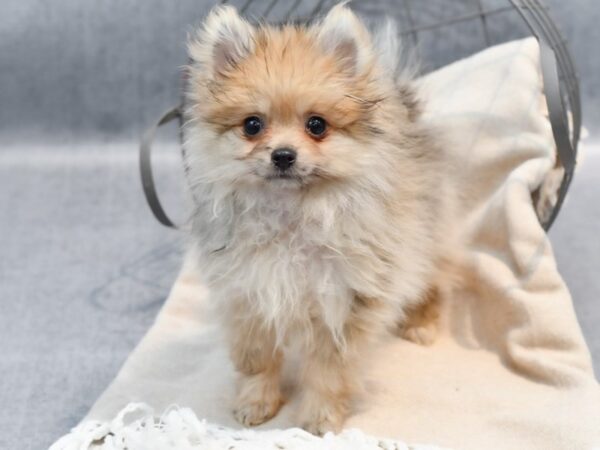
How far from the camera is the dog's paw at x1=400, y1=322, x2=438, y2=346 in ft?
6.74

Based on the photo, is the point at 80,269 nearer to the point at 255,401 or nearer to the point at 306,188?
the point at 255,401

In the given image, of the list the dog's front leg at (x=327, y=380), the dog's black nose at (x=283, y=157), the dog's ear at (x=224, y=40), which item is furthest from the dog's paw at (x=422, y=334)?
the dog's ear at (x=224, y=40)

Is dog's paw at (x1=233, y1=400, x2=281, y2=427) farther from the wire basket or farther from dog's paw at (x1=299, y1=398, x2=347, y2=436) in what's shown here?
the wire basket

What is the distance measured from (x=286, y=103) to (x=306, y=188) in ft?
0.59

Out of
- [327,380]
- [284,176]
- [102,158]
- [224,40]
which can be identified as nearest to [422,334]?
[327,380]

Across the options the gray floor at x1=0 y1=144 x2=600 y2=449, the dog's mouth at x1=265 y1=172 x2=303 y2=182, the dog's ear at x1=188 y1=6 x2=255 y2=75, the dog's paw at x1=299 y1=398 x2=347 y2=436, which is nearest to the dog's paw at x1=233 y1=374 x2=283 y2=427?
the dog's paw at x1=299 y1=398 x2=347 y2=436

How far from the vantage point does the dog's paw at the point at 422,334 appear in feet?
6.74

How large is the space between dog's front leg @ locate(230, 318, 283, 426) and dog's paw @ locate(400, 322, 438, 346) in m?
0.44

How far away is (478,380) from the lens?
1.89 metres

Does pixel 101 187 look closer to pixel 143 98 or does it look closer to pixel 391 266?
pixel 143 98

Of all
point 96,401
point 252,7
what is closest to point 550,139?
point 252,7

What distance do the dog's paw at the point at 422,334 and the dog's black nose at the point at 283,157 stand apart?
82cm

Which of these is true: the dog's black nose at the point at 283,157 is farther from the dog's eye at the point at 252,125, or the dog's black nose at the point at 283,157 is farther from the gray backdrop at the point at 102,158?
the gray backdrop at the point at 102,158

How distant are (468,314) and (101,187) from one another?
1596mm
